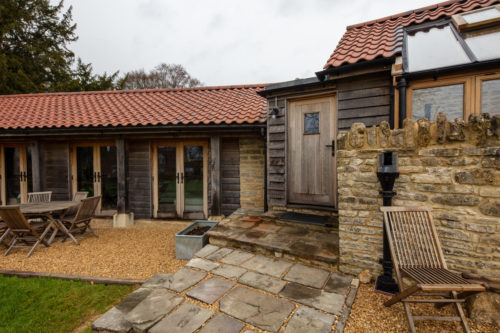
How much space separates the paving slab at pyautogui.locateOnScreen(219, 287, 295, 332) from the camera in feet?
6.59

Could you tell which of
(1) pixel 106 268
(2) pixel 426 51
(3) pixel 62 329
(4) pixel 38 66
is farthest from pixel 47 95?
(2) pixel 426 51

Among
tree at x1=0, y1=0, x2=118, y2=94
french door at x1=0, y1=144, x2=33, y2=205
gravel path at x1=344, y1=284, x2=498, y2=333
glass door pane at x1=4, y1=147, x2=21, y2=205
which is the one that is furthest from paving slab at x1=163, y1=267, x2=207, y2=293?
tree at x1=0, y1=0, x2=118, y2=94

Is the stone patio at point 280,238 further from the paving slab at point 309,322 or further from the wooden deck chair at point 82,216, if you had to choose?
the wooden deck chair at point 82,216

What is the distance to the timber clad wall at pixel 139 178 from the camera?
653cm

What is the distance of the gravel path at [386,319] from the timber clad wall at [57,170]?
7.88 metres

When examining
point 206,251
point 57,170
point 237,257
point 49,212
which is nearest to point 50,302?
point 206,251

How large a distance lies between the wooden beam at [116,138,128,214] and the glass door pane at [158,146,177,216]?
861 millimetres

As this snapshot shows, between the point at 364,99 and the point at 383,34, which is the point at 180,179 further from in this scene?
the point at 383,34

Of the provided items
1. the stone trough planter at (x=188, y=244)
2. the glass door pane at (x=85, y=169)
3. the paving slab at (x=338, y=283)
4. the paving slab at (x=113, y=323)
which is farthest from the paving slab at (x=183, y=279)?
the glass door pane at (x=85, y=169)

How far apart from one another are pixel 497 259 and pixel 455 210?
499 millimetres

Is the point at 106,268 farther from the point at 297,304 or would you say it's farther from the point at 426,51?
the point at 426,51

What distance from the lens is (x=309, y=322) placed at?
199 centimetres

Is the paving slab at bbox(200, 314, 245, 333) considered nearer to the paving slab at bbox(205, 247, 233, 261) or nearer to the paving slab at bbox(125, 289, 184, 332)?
the paving slab at bbox(125, 289, 184, 332)

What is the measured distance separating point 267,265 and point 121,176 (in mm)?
4951
